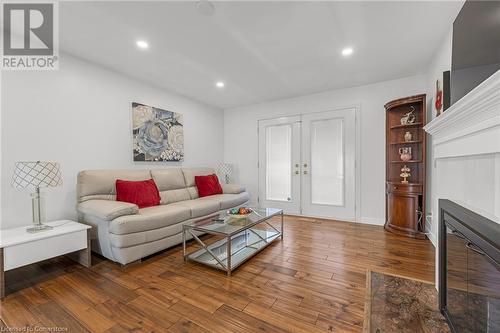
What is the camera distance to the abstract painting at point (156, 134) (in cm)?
332

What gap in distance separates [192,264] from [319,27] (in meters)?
2.71

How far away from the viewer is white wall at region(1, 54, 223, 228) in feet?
7.13

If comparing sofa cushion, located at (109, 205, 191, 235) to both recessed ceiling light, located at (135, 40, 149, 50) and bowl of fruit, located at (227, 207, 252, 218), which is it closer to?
bowl of fruit, located at (227, 207, 252, 218)

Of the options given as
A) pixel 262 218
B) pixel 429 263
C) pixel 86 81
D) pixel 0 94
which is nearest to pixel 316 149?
pixel 262 218

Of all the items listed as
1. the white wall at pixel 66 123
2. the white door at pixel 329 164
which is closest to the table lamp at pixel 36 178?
the white wall at pixel 66 123

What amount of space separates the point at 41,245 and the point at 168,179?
176cm

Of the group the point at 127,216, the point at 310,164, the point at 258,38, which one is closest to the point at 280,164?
the point at 310,164

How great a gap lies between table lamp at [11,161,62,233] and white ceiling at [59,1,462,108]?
137 centimetres

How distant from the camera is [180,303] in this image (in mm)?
1597

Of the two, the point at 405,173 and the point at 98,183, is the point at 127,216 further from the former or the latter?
the point at 405,173

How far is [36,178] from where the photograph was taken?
1.96m

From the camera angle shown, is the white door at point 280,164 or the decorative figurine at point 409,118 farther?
the white door at point 280,164

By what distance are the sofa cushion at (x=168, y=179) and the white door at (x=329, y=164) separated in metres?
2.31

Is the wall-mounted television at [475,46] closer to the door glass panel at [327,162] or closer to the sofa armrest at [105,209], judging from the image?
the door glass panel at [327,162]
